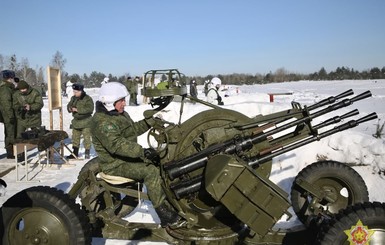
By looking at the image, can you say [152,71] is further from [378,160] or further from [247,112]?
[247,112]

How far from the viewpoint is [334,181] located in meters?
5.11

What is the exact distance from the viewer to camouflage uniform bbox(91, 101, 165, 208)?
402 cm

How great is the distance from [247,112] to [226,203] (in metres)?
6.85

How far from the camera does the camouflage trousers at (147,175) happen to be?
4.14 m

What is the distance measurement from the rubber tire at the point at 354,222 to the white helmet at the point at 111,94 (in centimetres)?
247

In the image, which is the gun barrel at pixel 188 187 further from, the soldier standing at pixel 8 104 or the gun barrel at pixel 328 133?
the soldier standing at pixel 8 104

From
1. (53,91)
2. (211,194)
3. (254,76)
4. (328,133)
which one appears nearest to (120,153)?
(211,194)

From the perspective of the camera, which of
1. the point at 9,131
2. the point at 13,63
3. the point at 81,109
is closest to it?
the point at 9,131

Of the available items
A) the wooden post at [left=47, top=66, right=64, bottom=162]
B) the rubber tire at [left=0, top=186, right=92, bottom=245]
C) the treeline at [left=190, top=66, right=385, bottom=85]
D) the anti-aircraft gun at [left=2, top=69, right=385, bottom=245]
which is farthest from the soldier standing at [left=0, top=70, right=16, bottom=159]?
the treeline at [left=190, top=66, right=385, bottom=85]

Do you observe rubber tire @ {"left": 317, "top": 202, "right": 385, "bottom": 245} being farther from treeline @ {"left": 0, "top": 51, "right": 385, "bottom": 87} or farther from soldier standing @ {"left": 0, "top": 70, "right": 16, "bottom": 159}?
treeline @ {"left": 0, "top": 51, "right": 385, "bottom": 87}

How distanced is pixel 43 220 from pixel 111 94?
1494 millimetres

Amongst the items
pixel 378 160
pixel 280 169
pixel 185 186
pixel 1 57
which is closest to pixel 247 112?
pixel 280 169

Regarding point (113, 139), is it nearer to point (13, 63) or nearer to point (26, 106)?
point (26, 106)

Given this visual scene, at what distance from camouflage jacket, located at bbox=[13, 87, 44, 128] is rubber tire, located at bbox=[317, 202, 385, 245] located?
8.23m
